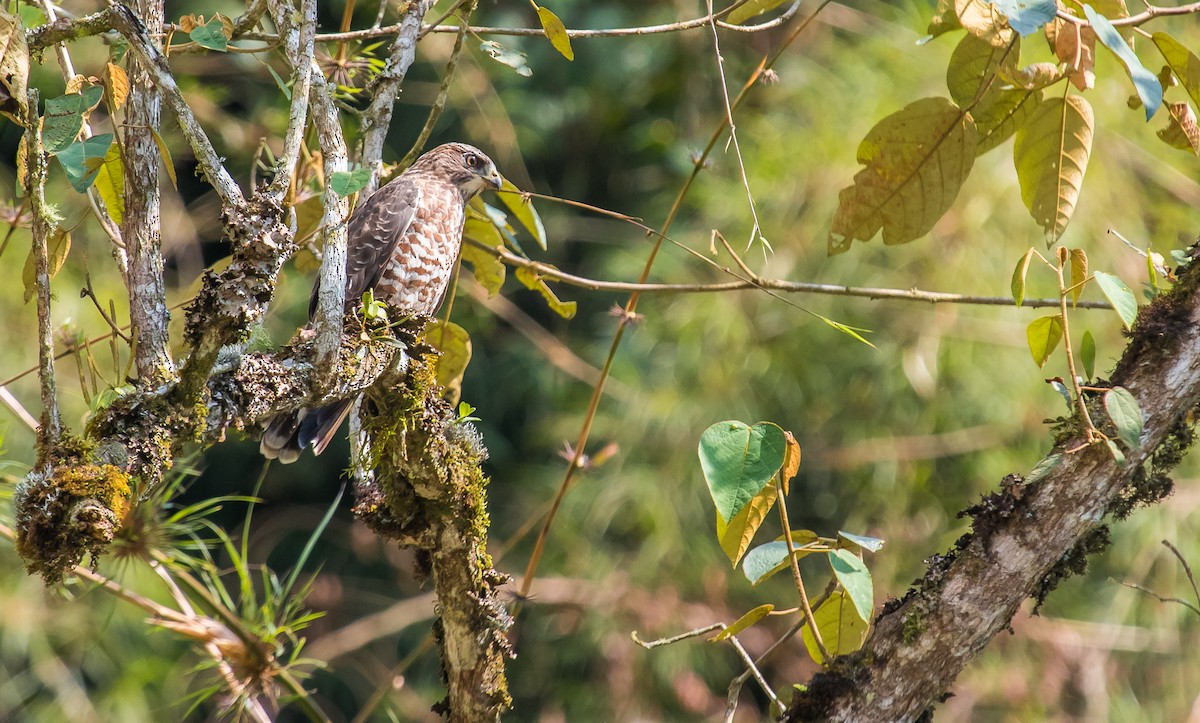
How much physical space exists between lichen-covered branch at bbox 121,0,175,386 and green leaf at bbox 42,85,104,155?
2.0 inches

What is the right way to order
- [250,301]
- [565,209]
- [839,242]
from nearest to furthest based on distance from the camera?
1. [250,301]
2. [839,242]
3. [565,209]

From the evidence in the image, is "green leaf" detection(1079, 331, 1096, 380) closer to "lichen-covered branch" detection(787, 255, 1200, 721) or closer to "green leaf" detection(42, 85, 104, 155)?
"lichen-covered branch" detection(787, 255, 1200, 721)

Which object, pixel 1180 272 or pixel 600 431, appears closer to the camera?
pixel 1180 272

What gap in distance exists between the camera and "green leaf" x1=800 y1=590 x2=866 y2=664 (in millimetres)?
1660

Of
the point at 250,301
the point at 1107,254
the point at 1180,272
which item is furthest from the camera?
the point at 1107,254

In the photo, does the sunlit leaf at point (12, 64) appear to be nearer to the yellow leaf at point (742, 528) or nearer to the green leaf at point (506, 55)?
the green leaf at point (506, 55)

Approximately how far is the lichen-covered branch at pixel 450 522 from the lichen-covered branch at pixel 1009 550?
594mm

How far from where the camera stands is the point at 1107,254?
4301 mm

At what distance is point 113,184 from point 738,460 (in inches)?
39.8

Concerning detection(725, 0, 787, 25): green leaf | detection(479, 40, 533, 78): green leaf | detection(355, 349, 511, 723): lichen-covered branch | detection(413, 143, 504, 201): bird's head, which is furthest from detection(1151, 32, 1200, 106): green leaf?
detection(413, 143, 504, 201): bird's head

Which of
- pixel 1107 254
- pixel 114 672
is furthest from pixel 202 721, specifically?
pixel 1107 254

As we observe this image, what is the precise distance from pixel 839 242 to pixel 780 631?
301 cm

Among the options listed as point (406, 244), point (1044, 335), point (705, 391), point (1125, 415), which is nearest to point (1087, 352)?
point (1044, 335)

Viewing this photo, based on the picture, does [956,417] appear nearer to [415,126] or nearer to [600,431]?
[600,431]
